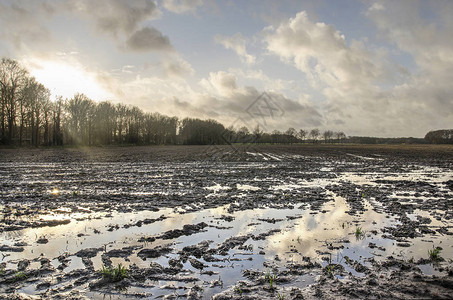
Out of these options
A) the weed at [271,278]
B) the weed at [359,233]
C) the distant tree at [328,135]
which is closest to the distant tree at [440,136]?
the distant tree at [328,135]

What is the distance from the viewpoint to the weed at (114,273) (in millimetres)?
4449

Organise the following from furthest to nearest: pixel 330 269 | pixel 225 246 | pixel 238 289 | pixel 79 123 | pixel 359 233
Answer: pixel 79 123, pixel 359 233, pixel 225 246, pixel 330 269, pixel 238 289

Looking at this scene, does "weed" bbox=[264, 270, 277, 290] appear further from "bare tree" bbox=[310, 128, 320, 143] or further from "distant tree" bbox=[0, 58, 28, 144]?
"bare tree" bbox=[310, 128, 320, 143]

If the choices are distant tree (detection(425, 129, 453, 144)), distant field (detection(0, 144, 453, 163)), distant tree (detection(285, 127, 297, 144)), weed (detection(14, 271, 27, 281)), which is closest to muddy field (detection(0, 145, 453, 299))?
weed (detection(14, 271, 27, 281))

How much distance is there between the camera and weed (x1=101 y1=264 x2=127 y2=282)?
4.45m

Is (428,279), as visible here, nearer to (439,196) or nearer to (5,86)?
(439,196)

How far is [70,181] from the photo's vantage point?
47.7 ft

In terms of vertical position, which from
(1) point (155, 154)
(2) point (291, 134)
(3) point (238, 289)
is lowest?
(3) point (238, 289)

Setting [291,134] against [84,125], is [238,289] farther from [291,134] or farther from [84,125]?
[291,134]

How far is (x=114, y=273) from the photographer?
4512mm

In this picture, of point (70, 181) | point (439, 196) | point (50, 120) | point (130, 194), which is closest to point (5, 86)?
point (50, 120)

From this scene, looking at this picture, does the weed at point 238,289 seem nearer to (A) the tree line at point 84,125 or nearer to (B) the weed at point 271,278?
(B) the weed at point 271,278

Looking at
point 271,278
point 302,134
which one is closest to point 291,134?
point 302,134

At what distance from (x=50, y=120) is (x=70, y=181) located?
64.4m
